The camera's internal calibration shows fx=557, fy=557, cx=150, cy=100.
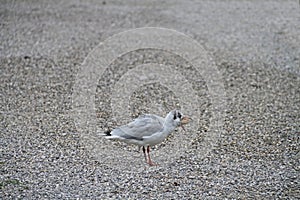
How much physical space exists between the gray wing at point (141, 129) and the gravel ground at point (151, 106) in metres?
0.26

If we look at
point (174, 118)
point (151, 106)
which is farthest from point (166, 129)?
point (151, 106)

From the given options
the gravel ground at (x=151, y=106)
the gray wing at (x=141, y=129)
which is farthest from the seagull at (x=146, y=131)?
the gravel ground at (x=151, y=106)

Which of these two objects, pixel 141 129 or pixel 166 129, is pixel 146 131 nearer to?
pixel 141 129

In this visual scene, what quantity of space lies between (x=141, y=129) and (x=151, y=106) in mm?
1363

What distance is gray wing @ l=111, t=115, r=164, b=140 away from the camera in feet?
12.8

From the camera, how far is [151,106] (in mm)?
5258

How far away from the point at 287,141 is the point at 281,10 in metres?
4.88

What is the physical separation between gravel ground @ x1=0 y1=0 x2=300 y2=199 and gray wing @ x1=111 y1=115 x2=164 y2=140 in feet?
0.86

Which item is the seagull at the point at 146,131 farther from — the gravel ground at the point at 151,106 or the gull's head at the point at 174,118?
the gravel ground at the point at 151,106

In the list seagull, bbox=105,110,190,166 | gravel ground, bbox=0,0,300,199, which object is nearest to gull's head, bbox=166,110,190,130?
seagull, bbox=105,110,190,166

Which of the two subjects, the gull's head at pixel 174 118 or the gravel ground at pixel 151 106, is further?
the gull's head at pixel 174 118

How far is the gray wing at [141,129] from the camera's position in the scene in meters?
3.90

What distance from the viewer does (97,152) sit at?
4293mm

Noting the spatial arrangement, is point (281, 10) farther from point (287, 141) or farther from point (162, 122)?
point (162, 122)
